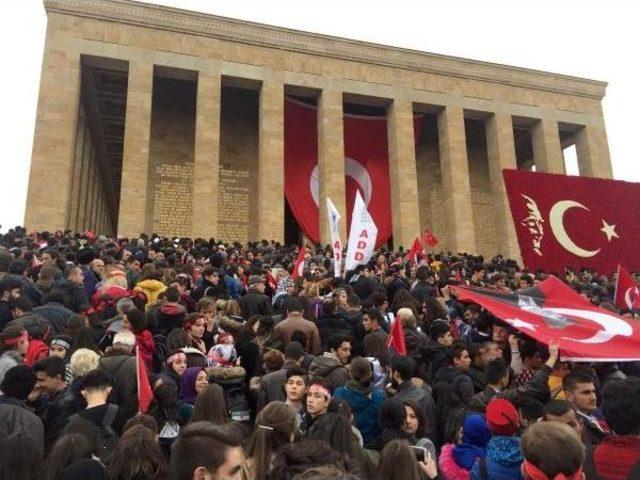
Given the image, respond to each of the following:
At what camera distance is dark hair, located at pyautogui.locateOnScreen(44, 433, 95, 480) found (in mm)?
2836

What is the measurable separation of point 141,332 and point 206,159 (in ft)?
64.5

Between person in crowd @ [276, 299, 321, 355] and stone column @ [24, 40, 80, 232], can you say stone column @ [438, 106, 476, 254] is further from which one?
person in crowd @ [276, 299, 321, 355]

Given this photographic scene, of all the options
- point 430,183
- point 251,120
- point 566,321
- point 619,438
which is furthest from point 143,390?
point 430,183

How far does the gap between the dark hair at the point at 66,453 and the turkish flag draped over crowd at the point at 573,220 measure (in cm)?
1250

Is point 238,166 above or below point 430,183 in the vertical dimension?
above

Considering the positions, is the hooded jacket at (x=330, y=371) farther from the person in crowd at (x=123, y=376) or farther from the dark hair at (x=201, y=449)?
the dark hair at (x=201, y=449)

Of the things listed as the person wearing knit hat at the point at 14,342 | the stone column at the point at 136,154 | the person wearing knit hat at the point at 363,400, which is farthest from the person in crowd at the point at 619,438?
the stone column at the point at 136,154

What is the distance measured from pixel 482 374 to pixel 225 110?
1012 inches

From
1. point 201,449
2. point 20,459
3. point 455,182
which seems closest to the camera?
point 201,449

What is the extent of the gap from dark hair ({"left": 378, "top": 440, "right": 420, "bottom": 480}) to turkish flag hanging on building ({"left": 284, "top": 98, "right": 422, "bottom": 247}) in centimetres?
2271

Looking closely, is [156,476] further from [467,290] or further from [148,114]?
[148,114]

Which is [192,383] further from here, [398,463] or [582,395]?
[582,395]

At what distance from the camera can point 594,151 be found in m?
30.5

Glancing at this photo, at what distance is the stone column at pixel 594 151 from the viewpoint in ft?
98.8
